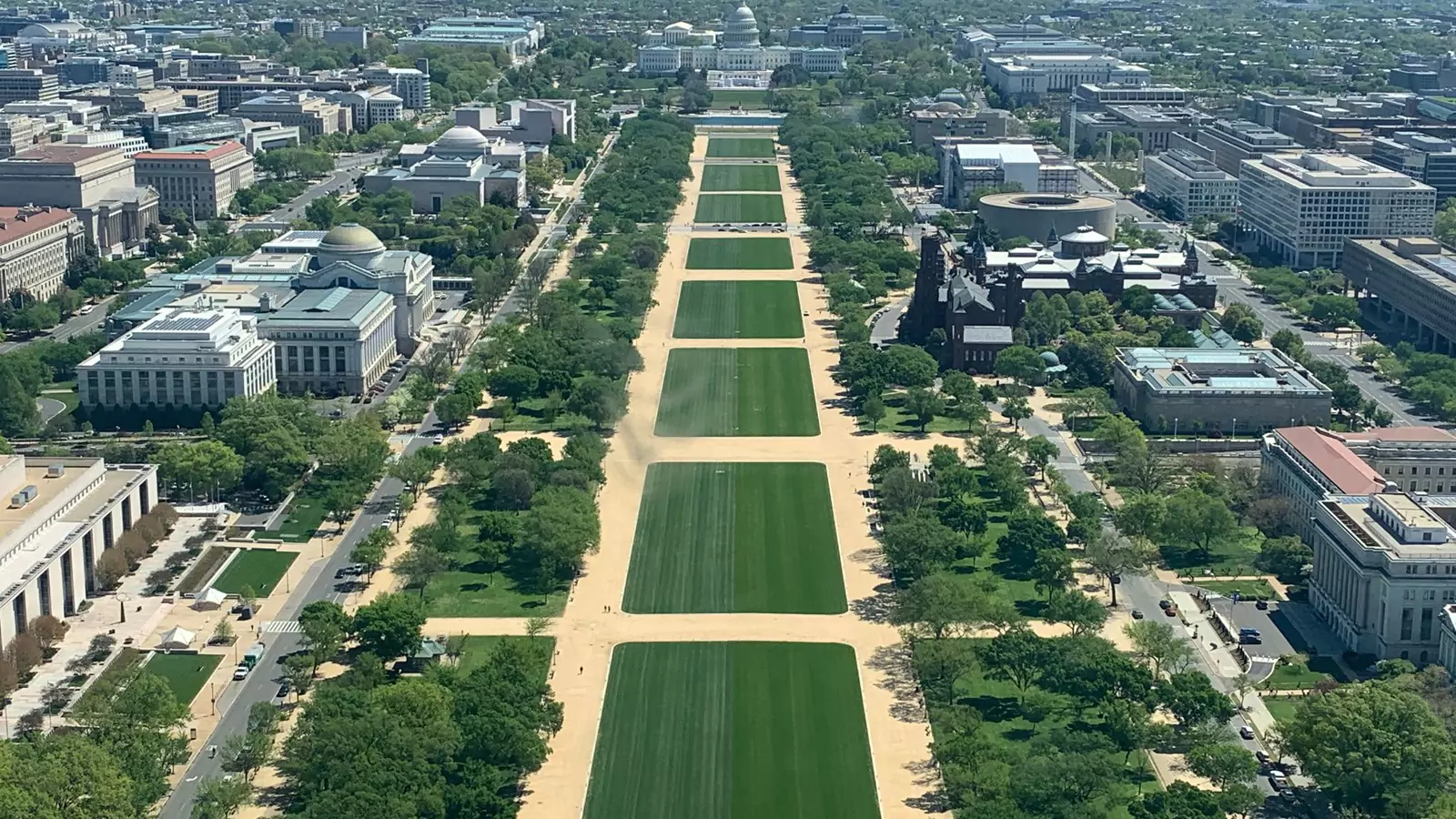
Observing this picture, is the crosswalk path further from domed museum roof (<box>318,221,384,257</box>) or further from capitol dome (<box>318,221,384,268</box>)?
domed museum roof (<box>318,221,384,257</box>)

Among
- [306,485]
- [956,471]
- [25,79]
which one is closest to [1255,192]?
[956,471]

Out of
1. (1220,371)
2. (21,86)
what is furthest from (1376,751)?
(21,86)

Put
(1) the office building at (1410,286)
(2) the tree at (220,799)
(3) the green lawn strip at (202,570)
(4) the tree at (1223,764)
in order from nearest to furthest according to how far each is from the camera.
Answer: (2) the tree at (220,799)
(4) the tree at (1223,764)
(3) the green lawn strip at (202,570)
(1) the office building at (1410,286)

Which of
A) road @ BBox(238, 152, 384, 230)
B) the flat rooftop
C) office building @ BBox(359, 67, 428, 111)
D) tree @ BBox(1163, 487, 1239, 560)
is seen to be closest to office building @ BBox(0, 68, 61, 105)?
office building @ BBox(359, 67, 428, 111)

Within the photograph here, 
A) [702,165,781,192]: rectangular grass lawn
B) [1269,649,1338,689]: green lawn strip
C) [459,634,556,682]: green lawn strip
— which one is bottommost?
[1269,649,1338,689]: green lawn strip

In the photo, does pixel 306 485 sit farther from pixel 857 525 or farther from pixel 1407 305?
pixel 1407 305

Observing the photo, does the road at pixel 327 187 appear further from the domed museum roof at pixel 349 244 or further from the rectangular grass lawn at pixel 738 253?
the domed museum roof at pixel 349 244

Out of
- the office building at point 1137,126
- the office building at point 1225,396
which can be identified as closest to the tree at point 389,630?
the office building at point 1225,396
